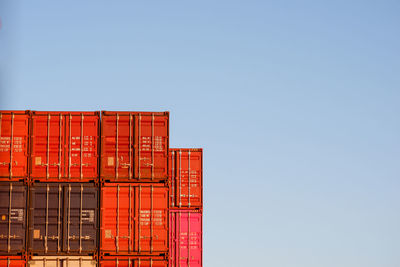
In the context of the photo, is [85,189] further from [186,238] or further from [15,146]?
[186,238]

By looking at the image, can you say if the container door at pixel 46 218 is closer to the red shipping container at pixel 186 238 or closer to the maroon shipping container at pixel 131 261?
the maroon shipping container at pixel 131 261

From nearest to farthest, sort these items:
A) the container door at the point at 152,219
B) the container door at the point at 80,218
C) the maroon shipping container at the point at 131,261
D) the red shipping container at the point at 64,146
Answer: the maroon shipping container at the point at 131,261 → the container door at the point at 80,218 → the container door at the point at 152,219 → the red shipping container at the point at 64,146

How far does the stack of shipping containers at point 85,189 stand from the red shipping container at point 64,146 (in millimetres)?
42

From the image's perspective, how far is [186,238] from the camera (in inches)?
1261

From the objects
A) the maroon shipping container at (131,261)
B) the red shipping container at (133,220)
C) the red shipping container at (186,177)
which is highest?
the red shipping container at (186,177)

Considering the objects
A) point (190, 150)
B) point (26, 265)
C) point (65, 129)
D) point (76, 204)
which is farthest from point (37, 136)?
point (190, 150)

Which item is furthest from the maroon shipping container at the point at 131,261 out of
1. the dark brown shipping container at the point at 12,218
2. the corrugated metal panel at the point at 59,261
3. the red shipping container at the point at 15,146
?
the red shipping container at the point at 15,146

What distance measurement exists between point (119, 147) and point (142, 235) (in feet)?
12.8

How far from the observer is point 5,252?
83.9 feet

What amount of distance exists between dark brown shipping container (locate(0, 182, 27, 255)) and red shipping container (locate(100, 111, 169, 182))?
348 centimetres

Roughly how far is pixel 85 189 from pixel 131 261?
353cm

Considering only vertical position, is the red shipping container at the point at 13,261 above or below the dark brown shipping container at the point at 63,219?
below

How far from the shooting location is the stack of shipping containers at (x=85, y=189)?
25859 mm

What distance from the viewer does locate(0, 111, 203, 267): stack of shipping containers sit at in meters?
25.9
